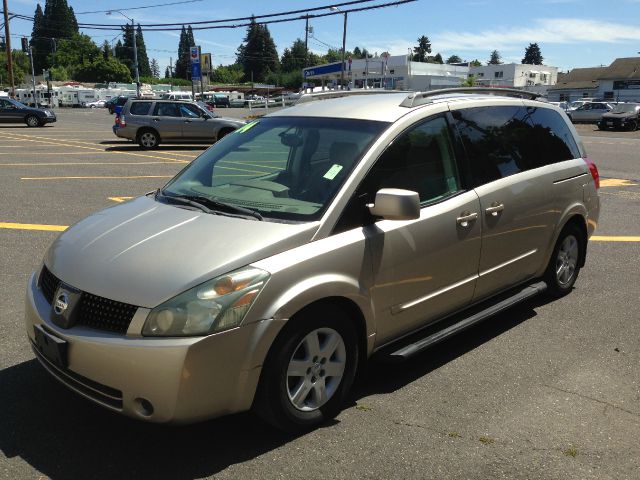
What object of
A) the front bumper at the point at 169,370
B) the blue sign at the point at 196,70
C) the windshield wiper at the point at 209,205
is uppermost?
the blue sign at the point at 196,70

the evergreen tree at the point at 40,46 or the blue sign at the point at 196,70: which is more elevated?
the evergreen tree at the point at 40,46

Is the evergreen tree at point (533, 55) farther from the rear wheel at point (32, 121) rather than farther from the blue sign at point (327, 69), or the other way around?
the rear wheel at point (32, 121)

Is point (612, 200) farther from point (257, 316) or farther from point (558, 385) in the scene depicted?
point (257, 316)

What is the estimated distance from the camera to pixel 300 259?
3002mm

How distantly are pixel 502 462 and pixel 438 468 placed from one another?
0.33 m

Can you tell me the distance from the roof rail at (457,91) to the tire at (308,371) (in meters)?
1.53

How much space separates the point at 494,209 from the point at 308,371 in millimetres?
1841

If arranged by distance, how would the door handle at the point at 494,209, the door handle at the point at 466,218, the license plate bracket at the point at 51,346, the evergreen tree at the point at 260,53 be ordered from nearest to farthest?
the license plate bracket at the point at 51,346 < the door handle at the point at 466,218 < the door handle at the point at 494,209 < the evergreen tree at the point at 260,53

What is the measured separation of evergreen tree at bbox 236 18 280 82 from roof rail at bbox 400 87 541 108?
151587 mm

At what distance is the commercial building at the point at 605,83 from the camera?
7456cm

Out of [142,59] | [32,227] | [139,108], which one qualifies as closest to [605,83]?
[139,108]

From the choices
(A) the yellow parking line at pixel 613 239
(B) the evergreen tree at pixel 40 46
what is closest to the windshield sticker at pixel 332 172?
(A) the yellow parking line at pixel 613 239

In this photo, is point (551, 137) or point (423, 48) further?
point (423, 48)

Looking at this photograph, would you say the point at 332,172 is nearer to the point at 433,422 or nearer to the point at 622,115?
the point at 433,422
